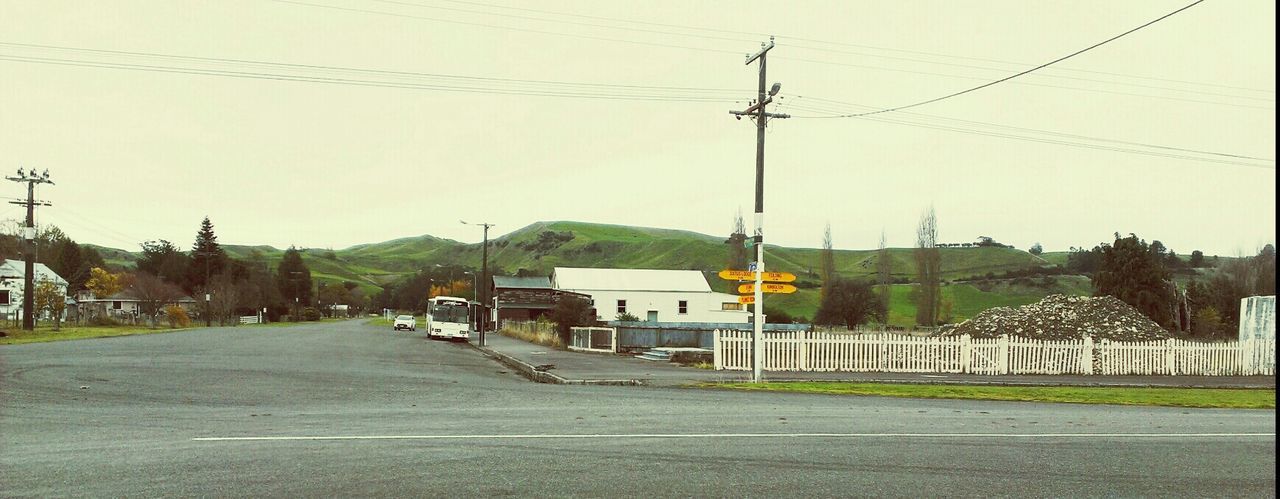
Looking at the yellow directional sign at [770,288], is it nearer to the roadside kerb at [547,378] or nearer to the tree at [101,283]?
the roadside kerb at [547,378]

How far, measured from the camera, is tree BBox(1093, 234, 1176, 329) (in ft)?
213

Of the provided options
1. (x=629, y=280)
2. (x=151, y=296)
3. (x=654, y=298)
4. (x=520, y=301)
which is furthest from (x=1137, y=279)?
(x=151, y=296)

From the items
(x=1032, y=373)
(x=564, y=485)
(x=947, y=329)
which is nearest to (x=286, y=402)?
(x=564, y=485)

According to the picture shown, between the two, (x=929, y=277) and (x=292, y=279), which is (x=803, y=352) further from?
(x=292, y=279)

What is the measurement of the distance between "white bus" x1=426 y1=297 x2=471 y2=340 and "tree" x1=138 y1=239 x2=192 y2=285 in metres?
76.6

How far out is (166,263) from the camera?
125 metres

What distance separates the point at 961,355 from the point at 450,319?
40.0 meters

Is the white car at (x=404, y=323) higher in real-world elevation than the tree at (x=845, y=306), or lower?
lower

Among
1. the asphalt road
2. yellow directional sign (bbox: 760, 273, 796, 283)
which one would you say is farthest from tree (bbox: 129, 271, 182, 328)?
the asphalt road

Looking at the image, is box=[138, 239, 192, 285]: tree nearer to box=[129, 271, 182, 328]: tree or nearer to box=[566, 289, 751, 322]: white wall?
box=[129, 271, 182, 328]: tree

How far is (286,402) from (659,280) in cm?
6581

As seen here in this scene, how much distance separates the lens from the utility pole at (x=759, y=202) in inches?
836

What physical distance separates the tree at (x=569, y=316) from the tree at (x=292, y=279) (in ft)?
394

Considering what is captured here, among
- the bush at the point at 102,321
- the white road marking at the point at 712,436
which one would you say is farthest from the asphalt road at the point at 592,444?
the bush at the point at 102,321
